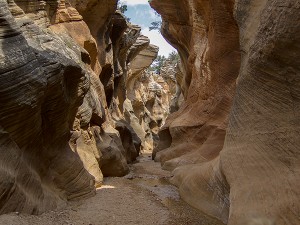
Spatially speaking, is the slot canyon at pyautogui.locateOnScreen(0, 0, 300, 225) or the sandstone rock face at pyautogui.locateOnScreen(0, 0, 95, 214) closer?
the slot canyon at pyautogui.locateOnScreen(0, 0, 300, 225)

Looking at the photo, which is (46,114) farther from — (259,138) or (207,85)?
(207,85)

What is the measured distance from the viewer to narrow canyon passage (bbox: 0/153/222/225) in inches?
218

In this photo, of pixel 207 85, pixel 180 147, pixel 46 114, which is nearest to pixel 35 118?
pixel 46 114

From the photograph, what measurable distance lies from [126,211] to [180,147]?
5728mm

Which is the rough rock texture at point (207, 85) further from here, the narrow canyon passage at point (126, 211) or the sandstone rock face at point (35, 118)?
the sandstone rock face at point (35, 118)

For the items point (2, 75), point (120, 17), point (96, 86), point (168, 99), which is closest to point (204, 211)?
point (2, 75)

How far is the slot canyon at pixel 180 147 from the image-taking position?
186 inches

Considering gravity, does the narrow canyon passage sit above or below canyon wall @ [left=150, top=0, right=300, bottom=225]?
below

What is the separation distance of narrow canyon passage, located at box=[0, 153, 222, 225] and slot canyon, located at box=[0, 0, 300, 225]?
2 cm

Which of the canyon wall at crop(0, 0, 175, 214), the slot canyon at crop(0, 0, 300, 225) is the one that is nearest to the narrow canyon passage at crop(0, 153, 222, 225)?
the slot canyon at crop(0, 0, 300, 225)

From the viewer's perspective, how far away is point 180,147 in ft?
39.5

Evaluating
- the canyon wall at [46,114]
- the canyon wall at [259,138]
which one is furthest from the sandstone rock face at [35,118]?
the canyon wall at [259,138]

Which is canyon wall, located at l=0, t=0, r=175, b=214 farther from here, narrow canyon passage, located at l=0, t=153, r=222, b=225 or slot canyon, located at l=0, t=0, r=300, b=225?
narrow canyon passage, located at l=0, t=153, r=222, b=225

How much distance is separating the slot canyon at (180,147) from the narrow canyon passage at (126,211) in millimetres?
23
